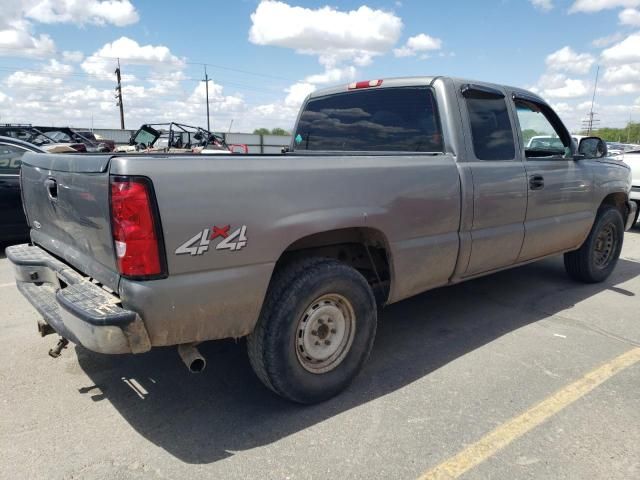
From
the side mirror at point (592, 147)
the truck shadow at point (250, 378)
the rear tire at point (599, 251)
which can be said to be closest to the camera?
the truck shadow at point (250, 378)

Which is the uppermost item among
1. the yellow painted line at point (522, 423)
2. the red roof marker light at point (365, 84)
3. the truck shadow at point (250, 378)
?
the red roof marker light at point (365, 84)

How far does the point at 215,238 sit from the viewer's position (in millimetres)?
2309

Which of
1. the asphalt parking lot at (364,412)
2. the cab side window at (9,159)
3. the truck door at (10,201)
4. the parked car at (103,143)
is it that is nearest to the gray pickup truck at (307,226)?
the asphalt parking lot at (364,412)

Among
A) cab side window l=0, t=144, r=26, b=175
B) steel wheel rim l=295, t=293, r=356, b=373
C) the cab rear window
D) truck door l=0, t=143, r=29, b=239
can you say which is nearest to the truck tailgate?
steel wheel rim l=295, t=293, r=356, b=373

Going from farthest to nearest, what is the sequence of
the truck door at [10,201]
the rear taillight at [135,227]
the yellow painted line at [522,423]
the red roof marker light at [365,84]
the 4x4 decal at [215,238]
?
the truck door at [10,201], the red roof marker light at [365,84], the yellow painted line at [522,423], the 4x4 decal at [215,238], the rear taillight at [135,227]

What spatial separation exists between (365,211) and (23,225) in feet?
19.5

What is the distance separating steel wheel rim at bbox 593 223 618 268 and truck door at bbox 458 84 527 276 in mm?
1942

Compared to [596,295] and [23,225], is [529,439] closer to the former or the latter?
[596,295]

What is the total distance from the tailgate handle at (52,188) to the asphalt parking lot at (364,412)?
3.93 feet

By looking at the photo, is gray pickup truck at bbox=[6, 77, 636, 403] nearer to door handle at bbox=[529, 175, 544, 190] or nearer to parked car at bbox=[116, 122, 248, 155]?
door handle at bbox=[529, 175, 544, 190]

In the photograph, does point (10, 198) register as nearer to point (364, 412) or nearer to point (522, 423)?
point (364, 412)

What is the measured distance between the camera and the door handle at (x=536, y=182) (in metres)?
4.06

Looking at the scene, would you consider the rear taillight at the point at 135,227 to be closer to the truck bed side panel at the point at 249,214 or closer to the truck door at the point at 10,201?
the truck bed side panel at the point at 249,214

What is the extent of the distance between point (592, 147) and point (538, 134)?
2.13ft
